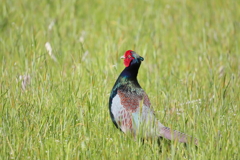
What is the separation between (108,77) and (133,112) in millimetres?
1262

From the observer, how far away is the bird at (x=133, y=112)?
346cm

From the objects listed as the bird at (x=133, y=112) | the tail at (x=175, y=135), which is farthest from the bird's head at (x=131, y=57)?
the tail at (x=175, y=135)

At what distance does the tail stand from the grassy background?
0.05 m

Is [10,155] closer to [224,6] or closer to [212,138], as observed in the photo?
[212,138]

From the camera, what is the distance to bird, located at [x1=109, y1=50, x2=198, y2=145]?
136 inches

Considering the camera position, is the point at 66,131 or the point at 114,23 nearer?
the point at 66,131

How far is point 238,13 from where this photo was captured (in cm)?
719

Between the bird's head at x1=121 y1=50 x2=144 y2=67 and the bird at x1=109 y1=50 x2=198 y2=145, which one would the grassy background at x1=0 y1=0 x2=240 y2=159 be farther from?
the bird's head at x1=121 y1=50 x2=144 y2=67

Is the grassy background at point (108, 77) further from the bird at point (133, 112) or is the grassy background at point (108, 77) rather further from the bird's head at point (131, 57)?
the bird's head at point (131, 57)

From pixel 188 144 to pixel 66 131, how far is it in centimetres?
96

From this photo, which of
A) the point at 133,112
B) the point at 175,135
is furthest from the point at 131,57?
the point at 175,135

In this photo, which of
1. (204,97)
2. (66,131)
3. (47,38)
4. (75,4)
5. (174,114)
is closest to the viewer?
(66,131)

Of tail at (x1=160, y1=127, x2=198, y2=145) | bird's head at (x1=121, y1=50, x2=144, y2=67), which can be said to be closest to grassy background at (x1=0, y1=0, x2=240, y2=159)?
tail at (x1=160, y1=127, x2=198, y2=145)

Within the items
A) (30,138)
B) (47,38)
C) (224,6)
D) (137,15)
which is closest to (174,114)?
(30,138)
